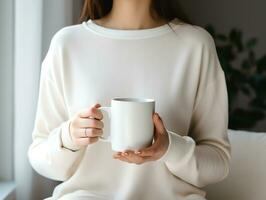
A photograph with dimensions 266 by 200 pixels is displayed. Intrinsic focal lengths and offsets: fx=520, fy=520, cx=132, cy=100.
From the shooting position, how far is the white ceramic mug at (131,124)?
2.80 ft

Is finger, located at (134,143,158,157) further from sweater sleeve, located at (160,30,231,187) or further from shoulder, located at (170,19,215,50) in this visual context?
shoulder, located at (170,19,215,50)

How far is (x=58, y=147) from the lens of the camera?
101cm

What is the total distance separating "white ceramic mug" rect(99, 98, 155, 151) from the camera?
0.85m

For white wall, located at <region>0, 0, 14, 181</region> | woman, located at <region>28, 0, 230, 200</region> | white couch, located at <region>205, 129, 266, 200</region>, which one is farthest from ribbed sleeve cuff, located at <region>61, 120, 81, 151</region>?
white couch, located at <region>205, 129, 266, 200</region>

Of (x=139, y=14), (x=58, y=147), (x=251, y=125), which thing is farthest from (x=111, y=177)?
(x=251, y=125)

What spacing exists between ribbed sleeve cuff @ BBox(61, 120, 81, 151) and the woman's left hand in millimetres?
119

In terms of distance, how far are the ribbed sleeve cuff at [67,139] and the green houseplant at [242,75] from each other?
104 centimetres

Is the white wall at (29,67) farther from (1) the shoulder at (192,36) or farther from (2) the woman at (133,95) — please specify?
(1) the shoulder at (192,36)

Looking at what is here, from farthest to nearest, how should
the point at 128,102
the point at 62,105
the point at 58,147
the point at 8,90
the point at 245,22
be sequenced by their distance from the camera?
1. the point at 245,22
2. the point at 8,90
3. the point at 62,105
4. the point at 58,147
5. the point at 128,102

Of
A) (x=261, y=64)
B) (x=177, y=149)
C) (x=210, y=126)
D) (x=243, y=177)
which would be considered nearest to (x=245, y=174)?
(x=243, y=177)

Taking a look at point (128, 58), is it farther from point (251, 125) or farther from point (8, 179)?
point (251, 125)

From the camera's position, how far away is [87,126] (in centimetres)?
92

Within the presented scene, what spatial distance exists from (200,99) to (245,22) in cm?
94

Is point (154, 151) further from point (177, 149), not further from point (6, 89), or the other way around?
point (6, 89)
